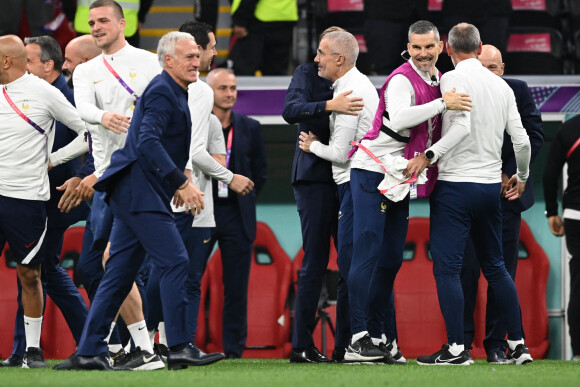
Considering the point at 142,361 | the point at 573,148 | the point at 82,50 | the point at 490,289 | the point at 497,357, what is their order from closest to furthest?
the point at 142,361, the point at 497,357, the point at 490,289, the point at 82,50, the point at 573,148

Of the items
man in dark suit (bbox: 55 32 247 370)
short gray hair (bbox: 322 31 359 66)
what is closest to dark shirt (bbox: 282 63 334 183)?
short gray hair (bbox: 322 31 359 66)

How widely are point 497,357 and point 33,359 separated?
2811mm

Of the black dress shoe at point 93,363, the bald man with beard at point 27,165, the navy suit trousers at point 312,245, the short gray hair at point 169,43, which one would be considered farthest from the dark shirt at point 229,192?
the black dress shoe at point 93,363

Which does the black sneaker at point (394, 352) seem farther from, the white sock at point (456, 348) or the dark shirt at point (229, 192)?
the dark shirt at point (229, 192)

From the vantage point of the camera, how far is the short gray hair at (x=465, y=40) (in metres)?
6.60

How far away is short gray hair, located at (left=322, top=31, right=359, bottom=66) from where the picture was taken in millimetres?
6688

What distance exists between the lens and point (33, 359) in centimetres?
660

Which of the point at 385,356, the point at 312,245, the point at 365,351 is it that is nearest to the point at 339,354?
the point at 385,356

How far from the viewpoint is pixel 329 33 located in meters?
6.74

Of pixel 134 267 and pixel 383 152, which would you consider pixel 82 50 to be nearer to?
pixel 134 267

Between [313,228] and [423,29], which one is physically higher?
[423,29]

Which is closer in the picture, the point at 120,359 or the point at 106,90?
the point at 120,359

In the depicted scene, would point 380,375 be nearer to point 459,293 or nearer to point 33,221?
point 459,293

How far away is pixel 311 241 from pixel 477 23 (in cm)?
387
